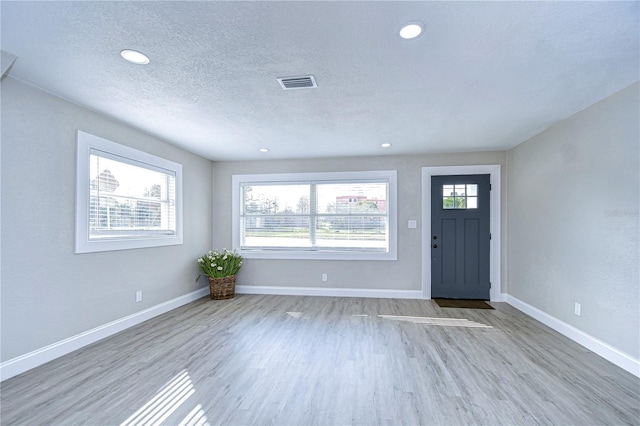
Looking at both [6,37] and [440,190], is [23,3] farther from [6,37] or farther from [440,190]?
[440,190]

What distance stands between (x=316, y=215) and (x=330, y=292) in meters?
1.38

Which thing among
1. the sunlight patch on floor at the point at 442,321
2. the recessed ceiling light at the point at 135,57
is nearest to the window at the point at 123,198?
the recessed ceiling light at the point at 135,57

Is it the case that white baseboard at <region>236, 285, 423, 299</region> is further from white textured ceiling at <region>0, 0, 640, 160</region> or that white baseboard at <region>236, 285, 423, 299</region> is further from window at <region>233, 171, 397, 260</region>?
white textured ceiling at <region>0, 0, 640, 160</region>

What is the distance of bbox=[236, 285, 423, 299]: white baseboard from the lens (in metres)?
4.95

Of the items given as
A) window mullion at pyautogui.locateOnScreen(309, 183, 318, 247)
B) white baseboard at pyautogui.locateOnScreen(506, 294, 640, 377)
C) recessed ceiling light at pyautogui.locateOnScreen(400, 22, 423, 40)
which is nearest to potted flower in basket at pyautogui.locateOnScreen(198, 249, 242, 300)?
window mullion at pyautogui.locateOnScreen(309, 183, 318, 247)

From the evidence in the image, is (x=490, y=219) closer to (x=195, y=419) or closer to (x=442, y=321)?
(x=442, y=321)

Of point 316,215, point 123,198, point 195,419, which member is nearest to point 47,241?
point 123,198

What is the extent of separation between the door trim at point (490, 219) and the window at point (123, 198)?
397 centimetres

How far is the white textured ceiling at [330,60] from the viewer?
1641mm

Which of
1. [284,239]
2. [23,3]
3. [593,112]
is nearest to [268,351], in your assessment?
[284,239]

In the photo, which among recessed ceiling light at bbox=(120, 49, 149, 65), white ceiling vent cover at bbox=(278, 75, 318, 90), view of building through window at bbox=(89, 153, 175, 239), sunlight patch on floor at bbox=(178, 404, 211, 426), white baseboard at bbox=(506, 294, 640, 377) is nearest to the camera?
sunlight patch on floor at bbox=(178, 404, 211, 426)

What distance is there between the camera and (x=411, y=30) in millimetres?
1773

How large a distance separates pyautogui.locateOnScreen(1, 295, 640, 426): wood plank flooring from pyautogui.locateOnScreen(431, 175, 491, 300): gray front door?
1.13 meters

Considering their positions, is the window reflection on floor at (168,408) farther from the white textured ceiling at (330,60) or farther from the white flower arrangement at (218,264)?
the white flower arrangement at (218,264)
